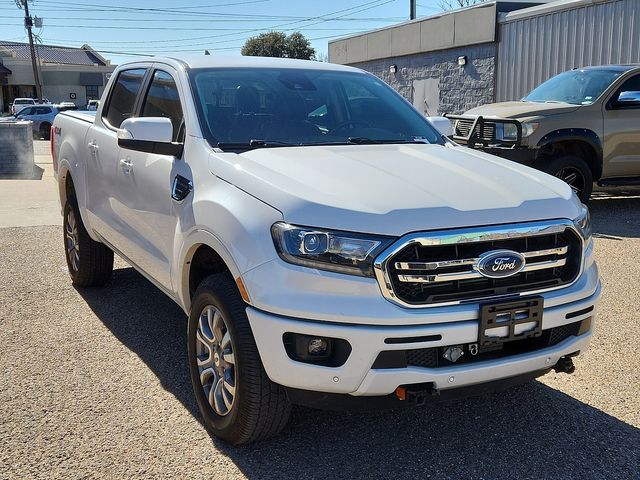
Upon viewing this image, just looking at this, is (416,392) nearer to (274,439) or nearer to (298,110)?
(274,439)

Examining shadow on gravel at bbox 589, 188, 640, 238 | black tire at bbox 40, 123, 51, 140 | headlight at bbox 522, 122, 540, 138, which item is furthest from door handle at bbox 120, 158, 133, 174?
black tire at bbox 40, 123, 51, 140

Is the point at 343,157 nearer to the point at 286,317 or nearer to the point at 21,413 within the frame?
the point at 286,317

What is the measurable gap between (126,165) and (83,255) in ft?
5.22

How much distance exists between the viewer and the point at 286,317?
112 inches

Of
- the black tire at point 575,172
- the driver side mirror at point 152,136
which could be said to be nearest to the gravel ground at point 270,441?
the driver side mirror at point 152,136

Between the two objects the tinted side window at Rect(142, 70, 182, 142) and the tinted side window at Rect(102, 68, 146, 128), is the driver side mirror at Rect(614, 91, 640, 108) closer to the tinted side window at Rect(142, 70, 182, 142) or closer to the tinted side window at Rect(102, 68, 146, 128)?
the tinted side window at Rect(102, 68, 146, 128)

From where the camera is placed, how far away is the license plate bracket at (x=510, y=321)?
2900 mm

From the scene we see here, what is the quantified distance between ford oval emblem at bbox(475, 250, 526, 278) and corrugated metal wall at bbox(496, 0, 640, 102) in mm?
12732

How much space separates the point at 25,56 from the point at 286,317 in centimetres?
7136

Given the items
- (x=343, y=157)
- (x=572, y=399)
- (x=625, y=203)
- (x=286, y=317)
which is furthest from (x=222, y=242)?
(x=625, y=203)

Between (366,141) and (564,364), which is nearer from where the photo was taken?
(564,364)

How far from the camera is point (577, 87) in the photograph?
10141mm

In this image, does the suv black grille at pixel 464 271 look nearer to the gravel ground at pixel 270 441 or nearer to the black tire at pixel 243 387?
the black tire at pixel 243 387

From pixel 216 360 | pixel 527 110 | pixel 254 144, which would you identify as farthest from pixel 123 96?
pixel 527 110
